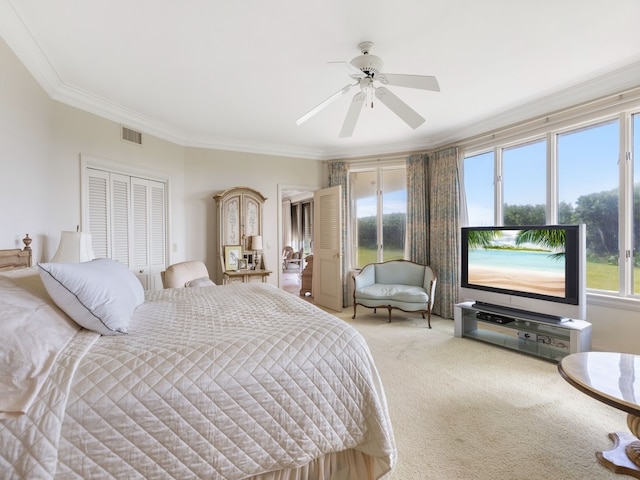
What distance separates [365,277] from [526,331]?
7.06 ft

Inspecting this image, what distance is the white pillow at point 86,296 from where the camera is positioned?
4.12 feet

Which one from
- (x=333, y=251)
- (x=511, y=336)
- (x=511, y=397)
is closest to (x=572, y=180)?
(x=511, y=336)

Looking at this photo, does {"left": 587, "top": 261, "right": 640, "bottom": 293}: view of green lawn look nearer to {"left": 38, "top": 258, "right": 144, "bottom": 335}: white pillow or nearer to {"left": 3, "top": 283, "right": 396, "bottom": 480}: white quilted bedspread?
{"left": 3, "top": 283, "right": 396, "bottom": 480}: white quilted bedspread

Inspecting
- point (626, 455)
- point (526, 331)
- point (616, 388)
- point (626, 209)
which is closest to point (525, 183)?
point (626, 209)

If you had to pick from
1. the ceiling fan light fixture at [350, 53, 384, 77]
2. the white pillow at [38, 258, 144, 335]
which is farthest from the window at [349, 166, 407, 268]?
the white pillow at [38, 258, 144, 335]

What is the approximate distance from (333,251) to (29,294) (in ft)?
13.5

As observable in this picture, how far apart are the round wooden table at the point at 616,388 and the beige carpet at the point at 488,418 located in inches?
2.8

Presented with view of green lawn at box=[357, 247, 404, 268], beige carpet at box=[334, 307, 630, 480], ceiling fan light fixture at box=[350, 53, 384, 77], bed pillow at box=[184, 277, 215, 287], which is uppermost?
ceiling fan light fixture at box=[350, 53, 384, 77]

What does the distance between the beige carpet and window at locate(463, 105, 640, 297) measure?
123 cm

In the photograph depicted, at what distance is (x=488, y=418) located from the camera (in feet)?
6.71

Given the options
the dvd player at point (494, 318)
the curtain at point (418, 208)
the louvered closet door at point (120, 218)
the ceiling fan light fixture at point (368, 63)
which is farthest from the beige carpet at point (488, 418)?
the louvered closet door at point (120, 218)

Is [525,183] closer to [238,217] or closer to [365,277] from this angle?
[365,277]

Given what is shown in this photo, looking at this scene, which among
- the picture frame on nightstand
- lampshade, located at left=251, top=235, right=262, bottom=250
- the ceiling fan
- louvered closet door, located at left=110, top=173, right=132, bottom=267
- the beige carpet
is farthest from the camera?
lampshade, located at left=251, top=235, right=262, bottom=250

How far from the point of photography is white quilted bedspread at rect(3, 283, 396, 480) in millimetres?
955
